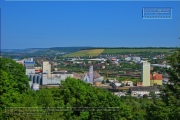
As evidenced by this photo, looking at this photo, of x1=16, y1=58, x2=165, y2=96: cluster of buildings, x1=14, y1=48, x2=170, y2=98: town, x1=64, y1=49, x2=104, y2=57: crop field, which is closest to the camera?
x1=16, y1=58, x2=165, y2=96: cluster of buildings

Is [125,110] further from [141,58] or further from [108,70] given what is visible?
[108,70]

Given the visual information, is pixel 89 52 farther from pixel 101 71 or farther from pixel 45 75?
pixel 101 71

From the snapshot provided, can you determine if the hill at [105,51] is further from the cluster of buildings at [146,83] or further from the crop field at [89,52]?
the cluster of buildings at [146,83]

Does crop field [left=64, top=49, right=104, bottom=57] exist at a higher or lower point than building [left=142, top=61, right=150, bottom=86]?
higher

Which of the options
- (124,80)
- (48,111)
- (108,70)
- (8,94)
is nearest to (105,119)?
(48,111)

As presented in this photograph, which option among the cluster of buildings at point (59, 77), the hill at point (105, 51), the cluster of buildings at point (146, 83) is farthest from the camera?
the hill at point (105, 51)

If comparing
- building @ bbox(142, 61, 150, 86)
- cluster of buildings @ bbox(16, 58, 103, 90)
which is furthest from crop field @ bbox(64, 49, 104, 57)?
building @ bbox(142, 61, 150, 86)

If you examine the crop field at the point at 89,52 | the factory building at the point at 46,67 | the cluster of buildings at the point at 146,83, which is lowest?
the cluster of buildings at the point at 146,83

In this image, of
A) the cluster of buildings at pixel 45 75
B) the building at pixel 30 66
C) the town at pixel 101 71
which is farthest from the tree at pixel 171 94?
the building at pixel 30 66

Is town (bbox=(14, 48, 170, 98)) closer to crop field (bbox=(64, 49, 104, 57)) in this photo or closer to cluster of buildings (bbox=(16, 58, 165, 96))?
cluster of buildings (bbox=(16, 58, 165, 96))

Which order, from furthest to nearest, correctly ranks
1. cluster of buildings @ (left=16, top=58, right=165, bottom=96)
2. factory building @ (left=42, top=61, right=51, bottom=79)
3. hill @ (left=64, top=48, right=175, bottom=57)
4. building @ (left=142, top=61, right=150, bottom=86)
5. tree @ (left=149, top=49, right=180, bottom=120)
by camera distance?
factory building @ (left=42, top=61, right=51, bottom=79)
hill @ (left=64, top=48, right=175, bottom=57)
cluster of buildings @ (left=16, top=58, right=165, bottom=96)
building @ (left=142, top=61, right=150, bottom=86)
tree @ (left=149, top=49, right=180, bottom=120)

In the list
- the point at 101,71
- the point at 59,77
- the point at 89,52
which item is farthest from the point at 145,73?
the point at 101,71
